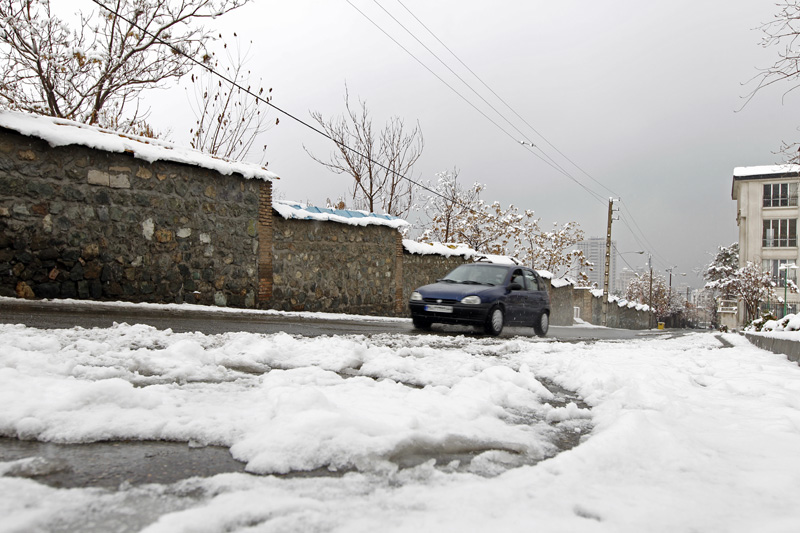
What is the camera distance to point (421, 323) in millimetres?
11586

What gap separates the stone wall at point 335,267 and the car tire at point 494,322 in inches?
193

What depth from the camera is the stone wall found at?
13484 millimetres

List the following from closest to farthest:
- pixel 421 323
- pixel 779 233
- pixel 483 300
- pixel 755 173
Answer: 1. pixel 483 300
2. pixel 421 323
3. pixel 779 233
4. pixel 755 173

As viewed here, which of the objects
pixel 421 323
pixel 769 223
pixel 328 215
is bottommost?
pixel 421 323

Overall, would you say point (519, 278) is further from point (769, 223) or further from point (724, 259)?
point (724, 259)

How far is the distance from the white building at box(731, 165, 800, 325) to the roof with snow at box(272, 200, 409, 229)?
41.5m

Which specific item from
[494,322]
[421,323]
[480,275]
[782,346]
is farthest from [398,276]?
[782,346]

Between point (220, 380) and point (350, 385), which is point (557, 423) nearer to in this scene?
point (350, 385)

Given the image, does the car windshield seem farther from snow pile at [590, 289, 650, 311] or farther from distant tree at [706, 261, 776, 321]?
distant tree at [706, 261, 776, 321]

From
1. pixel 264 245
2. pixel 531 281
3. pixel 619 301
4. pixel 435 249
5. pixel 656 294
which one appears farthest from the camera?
pixel 656 294

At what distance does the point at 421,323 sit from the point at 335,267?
14.0 feet

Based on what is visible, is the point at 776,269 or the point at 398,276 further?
the point at 776,269

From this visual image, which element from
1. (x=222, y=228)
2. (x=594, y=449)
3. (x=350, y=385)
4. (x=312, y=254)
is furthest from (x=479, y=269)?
(x=594, y=449)

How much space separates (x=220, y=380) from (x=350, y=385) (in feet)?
2.57
